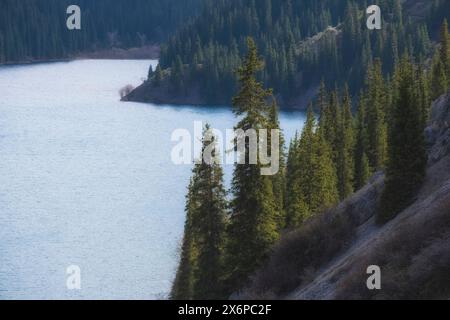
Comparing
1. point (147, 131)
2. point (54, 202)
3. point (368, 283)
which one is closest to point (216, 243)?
point (368, 283)

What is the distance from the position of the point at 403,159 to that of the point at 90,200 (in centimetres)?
5980

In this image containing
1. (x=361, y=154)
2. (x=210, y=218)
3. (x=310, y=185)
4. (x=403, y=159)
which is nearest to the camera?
(x=403, y=159)

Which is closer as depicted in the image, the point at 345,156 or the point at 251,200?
the point at 251,200

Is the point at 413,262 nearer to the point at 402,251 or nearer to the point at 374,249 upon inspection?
the point at 402,251

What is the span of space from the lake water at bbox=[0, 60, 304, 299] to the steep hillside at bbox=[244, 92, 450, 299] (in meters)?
25.8

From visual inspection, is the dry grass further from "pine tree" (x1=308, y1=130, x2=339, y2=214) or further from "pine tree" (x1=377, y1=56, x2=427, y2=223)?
"pine tree" (x1=308, y1=130, x2=339, y2=214)

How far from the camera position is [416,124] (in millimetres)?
42281

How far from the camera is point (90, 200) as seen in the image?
312 ft

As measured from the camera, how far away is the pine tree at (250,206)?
43.3m

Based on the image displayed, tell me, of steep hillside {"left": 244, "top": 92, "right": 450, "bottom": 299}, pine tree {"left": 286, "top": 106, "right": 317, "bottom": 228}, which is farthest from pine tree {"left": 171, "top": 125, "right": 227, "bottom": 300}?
pine tree {"left": 286, "top": 106, "right": 317, "bottom": 228}

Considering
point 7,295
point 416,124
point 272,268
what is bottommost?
point 7,295

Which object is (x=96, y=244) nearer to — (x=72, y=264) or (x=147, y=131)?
(x=72, y=264)

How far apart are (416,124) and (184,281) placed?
21187 mm

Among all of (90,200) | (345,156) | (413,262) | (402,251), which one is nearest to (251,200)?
(402,251)
